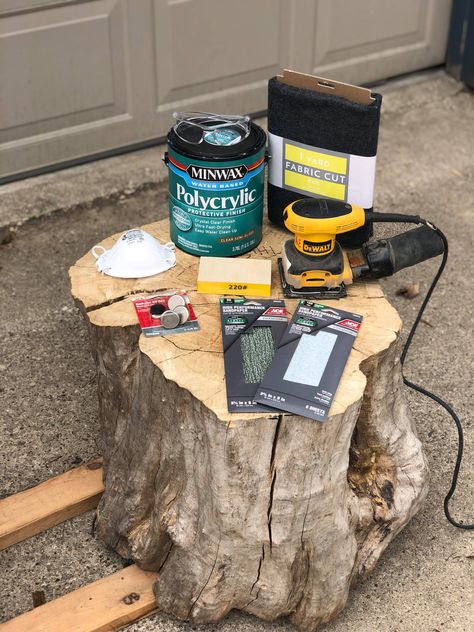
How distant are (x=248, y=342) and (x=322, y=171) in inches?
20.9

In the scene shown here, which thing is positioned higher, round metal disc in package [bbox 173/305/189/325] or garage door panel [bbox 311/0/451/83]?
round metal disc in package [bbox 173/305/189/325]

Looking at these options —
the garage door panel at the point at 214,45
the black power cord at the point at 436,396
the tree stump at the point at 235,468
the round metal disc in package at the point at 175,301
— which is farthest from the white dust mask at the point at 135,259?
the garage door panel at the point at 214,45

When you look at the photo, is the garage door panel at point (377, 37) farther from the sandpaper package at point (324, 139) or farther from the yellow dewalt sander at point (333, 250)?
the yellow dewalt sander at point (333, 250)

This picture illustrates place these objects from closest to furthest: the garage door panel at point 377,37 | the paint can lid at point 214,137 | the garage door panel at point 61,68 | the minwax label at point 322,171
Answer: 1. the paint can lid at point 214,137
2. the minwax label at point 322,171
3. the garage door panel at point 61,68
4. the garage door panel at point 377,37

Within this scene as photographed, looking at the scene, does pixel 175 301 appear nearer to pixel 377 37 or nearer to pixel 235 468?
pixel 235 468

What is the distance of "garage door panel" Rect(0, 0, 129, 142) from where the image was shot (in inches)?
131

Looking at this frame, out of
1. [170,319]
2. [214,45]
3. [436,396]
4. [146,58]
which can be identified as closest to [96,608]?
[170,319]

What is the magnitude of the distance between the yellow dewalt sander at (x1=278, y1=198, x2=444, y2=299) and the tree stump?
55 mm

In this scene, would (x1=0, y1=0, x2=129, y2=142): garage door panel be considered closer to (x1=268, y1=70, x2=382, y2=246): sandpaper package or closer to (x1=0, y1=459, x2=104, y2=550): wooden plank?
(x1=268, y1=70, x2=382, y2=246): sandpaper package

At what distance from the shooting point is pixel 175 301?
6.77 feet

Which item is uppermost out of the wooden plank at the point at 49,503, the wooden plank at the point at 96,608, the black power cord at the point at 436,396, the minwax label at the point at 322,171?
the minwax label at the point at 322,171

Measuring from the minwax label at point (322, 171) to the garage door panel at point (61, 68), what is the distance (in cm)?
144

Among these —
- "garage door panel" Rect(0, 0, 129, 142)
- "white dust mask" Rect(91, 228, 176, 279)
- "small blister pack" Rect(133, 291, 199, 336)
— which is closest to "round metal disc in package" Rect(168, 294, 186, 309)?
"small blister pack" Rect(133, 291, 199, 336)

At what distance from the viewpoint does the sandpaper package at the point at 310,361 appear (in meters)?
1.82
